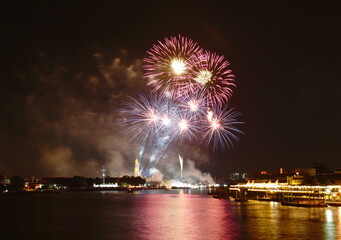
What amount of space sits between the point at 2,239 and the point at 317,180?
8352 centimetres

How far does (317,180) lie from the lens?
327 ft

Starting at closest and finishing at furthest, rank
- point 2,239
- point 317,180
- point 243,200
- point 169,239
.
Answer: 1. point 169,239
2. point 2,239
3. point 243,200
4. point 317,180

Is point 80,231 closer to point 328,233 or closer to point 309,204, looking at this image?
point 328,233

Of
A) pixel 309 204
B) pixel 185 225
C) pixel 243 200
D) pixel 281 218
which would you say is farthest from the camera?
pixel 243 200

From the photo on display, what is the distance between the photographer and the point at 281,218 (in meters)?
41.2

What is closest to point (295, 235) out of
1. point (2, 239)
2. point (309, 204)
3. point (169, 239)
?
point (169, 239)

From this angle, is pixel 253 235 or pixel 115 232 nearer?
pixel 253 235

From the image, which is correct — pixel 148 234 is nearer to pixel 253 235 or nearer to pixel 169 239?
pixel 169 239

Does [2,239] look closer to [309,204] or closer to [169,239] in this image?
[169,239]

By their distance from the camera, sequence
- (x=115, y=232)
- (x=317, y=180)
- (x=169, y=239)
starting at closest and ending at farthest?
(x=169, y=239), (x=115, y=232), (x=317, y=180)

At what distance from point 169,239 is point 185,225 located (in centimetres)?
804

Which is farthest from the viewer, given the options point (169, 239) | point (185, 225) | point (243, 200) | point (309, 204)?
point (243, 200)

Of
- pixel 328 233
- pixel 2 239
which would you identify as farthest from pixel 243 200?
pixel 2 239

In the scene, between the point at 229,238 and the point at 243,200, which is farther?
the point at 243,200
